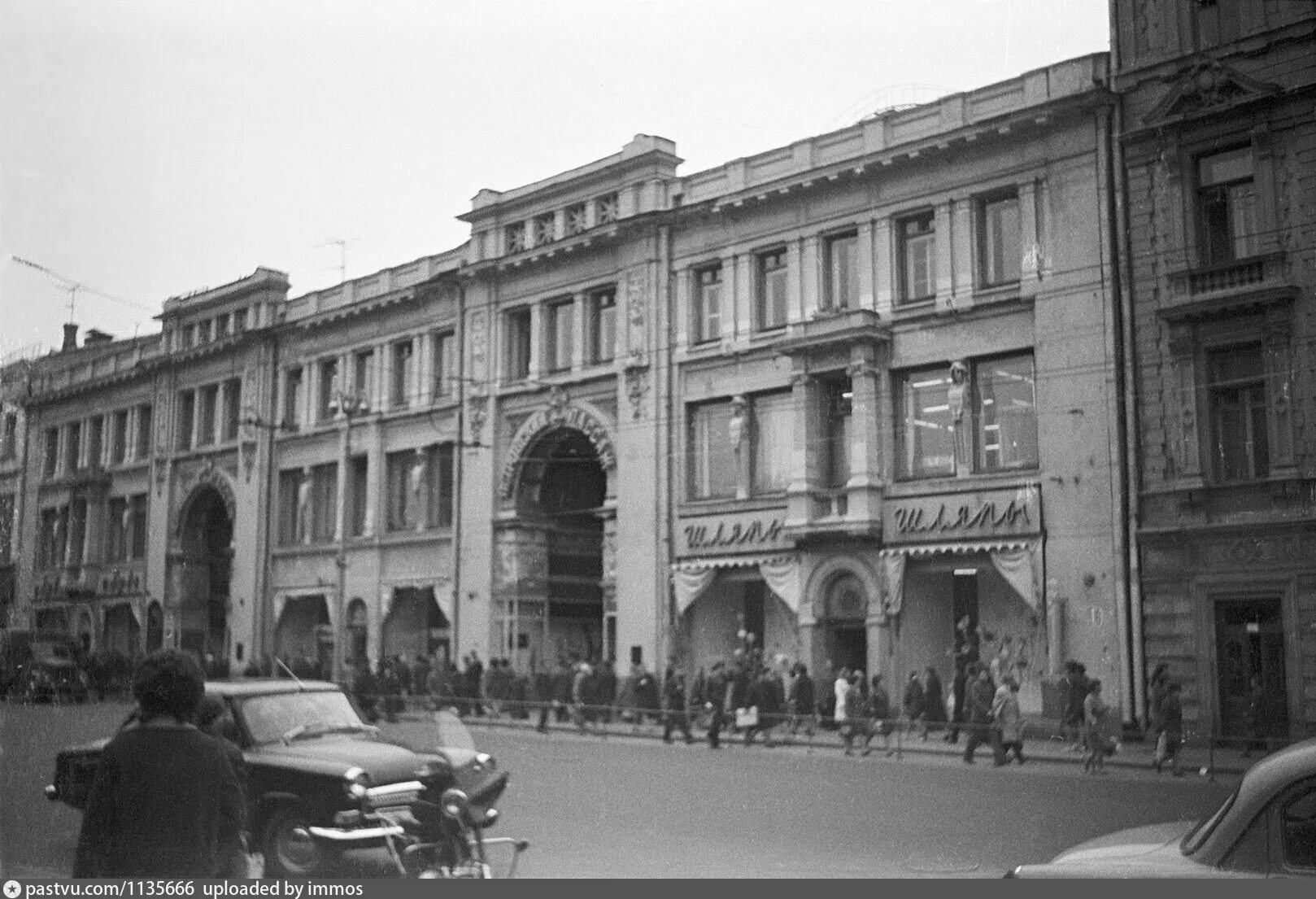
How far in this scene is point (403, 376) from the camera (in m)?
5.63

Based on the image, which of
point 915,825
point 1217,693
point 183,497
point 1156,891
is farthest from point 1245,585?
point 183,497

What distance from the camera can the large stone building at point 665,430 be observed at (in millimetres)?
4598

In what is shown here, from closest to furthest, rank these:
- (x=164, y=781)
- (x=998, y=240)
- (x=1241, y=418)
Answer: (x=164, y=781)
(x=1241, y=418)
(x=998, y=240)

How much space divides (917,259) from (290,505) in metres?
3.10

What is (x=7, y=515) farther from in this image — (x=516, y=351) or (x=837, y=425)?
(x=837, y=425)

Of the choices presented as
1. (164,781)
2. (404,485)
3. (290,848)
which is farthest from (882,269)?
(164,781)

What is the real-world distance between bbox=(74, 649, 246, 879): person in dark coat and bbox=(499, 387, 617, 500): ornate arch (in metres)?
2.35

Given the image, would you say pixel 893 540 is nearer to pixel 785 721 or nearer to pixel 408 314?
pixel 785 721

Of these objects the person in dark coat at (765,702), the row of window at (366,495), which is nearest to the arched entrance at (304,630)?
the row of window at (366,495)

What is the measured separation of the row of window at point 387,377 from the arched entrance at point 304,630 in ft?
2.84

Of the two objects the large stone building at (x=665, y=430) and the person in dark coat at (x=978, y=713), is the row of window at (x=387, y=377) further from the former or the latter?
the person in dark coat at (x=978, y=713)

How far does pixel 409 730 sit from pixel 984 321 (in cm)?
275

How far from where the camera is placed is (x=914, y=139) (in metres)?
4.85

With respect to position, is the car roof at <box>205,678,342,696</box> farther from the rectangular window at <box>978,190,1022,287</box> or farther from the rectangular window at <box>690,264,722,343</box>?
the rectangular window at <box>978,190,1022,287</box>
